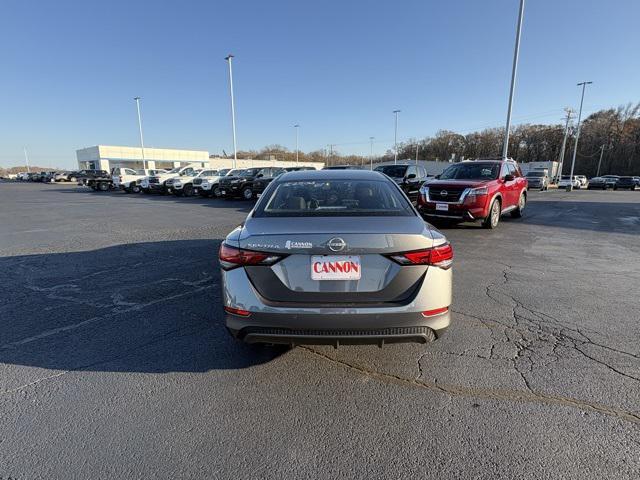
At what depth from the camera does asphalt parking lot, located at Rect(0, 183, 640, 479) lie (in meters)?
2.05

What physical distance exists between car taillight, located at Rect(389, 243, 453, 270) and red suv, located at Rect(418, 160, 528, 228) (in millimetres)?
6884

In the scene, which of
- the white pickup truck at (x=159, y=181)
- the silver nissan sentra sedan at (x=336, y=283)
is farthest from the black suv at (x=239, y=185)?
the silver nissan sentra sedan at (x=336, y=283)

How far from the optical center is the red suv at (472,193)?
8.83 m

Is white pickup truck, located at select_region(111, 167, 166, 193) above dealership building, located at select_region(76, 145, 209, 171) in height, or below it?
below

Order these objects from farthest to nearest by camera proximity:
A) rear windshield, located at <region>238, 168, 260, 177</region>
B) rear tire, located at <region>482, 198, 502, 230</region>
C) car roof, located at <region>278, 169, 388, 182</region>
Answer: rear windshield, located at <region>238, 168, 260, 177</region>, rear tire, located at <region>482, 198, 502, 230</region>, car roof, located at <region>278, 169, 388, 182</region>

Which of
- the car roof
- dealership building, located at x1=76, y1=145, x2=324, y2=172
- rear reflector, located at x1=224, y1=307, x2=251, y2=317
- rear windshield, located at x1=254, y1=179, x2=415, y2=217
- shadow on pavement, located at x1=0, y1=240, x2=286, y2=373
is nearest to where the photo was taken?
rear reflector, located at x1=224, y1=307, x2=251, y2=317

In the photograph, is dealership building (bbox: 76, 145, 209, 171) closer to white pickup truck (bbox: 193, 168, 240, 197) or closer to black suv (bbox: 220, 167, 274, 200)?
white pickup truck (bbox: 193, 168, 240, 197)

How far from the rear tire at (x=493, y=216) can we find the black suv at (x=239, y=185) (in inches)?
528

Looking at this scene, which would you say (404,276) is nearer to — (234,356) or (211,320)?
(234,356)

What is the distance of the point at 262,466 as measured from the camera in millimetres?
2021

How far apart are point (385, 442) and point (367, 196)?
6.80ft

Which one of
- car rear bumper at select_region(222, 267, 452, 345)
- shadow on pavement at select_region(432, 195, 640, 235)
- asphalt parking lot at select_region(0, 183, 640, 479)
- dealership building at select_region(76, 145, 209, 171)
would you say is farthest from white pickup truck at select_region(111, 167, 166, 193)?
dealership building at select_region(76, 145, 209, 171)

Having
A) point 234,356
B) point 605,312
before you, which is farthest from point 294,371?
point 605,312

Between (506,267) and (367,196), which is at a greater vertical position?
(367,196)
